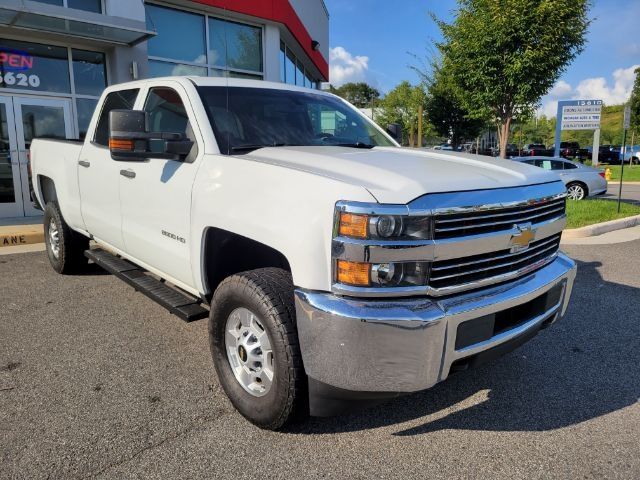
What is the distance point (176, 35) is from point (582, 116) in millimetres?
12214

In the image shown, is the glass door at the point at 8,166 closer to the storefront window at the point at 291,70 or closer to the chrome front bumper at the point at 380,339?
the storefront window at the point at 291,70

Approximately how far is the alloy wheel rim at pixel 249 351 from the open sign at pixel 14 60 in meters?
9.54

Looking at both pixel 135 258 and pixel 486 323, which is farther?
pixel 135 258

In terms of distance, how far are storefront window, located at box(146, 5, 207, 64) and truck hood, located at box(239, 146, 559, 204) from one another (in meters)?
9.61

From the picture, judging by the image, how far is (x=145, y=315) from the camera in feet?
15.2

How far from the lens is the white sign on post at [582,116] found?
51.4 feet

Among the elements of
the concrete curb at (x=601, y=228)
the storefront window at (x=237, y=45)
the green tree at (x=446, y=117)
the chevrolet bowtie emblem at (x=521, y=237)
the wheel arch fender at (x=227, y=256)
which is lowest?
the concrete curb at (x=601, y=228)

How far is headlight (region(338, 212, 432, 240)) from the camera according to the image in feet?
7.26

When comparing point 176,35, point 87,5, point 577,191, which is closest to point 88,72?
point 87,5

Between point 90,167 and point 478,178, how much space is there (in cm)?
354

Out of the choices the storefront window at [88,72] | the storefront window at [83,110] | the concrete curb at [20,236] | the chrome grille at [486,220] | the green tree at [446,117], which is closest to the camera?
the chrome grille at [486,220]

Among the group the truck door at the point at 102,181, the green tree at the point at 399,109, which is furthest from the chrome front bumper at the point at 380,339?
the green tree at the point at 399,109

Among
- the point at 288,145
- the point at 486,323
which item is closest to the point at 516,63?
the point at 288,145

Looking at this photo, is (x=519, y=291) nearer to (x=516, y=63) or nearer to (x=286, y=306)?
(x=286, y=306)
